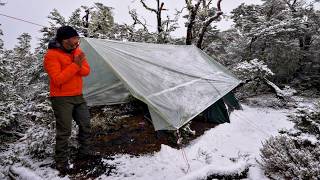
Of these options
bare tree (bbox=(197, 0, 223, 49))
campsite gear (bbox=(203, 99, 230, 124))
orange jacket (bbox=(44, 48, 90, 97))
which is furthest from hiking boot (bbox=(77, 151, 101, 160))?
bare tree (bbox=(197, 0, 223, 49))

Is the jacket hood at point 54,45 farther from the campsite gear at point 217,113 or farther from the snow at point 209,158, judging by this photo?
the campsite gear at point 217,113

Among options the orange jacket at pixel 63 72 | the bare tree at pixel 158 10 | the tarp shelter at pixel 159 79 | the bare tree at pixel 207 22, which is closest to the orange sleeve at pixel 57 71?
the orange jacket at pixel 63 72

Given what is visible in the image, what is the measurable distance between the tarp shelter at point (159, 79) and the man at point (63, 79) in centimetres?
88

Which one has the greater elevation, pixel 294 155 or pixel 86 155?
pixel 294 155

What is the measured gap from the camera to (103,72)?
6746mm

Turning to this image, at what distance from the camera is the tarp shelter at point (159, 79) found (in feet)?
14.9

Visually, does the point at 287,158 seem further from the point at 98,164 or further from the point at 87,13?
the point at 87,13

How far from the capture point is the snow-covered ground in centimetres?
390

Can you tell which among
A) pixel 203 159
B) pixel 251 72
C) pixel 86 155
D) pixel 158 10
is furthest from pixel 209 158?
pixel 158 10

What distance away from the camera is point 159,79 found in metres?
5.22

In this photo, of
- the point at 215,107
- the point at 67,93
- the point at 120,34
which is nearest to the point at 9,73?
the point at 67,93

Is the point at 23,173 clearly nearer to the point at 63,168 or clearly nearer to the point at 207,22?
the point at 63,168

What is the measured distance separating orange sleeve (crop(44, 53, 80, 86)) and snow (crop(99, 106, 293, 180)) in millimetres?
1401

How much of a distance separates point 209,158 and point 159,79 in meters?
1.62
